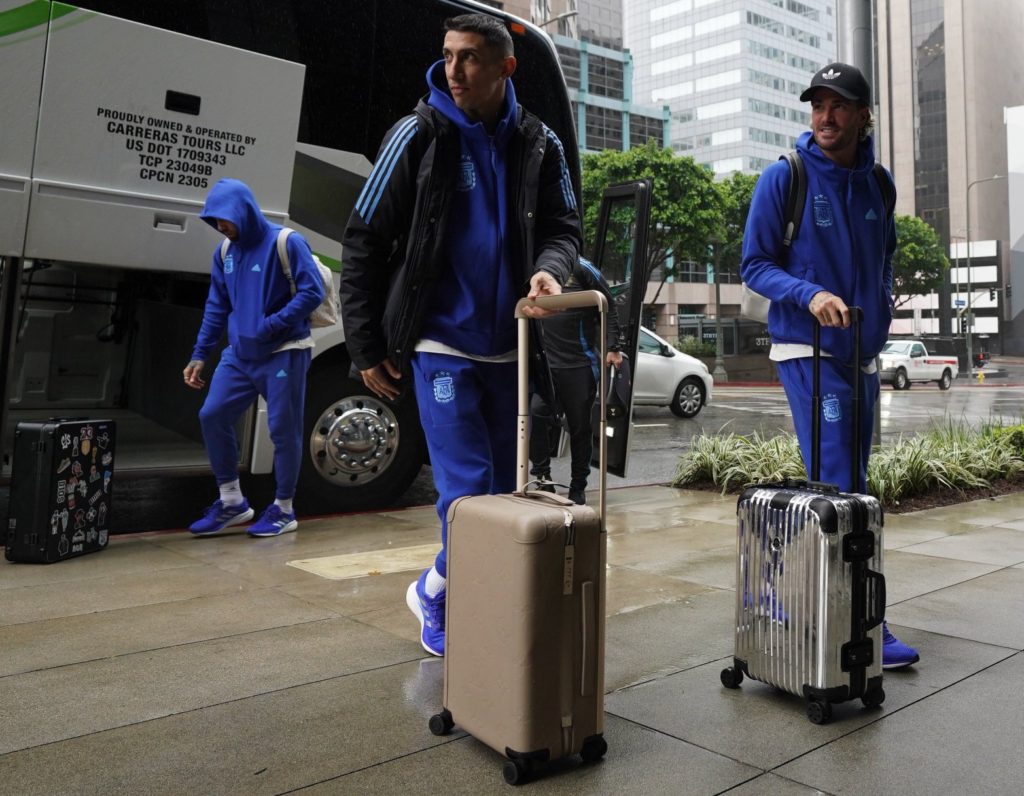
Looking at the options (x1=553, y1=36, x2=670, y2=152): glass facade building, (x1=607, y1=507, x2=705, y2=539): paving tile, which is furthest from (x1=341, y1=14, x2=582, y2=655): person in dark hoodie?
(x1=553, y1=36, x2=670, y2=152): glass facade building

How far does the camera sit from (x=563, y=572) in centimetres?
234

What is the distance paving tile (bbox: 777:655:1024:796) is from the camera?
2332mm

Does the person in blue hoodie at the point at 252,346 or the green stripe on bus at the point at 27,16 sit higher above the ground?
the green stripe on bus at the point at 27,16

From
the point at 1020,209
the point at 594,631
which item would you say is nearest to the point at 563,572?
the point at 594,631

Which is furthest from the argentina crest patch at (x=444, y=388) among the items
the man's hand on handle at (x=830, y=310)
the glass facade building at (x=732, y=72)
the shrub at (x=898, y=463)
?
the glass facade building at (x=732, y=72)

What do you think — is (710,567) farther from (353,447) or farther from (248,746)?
(248,746)

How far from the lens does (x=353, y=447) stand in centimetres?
643

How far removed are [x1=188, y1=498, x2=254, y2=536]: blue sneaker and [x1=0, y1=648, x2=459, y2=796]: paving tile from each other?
2.80 metres

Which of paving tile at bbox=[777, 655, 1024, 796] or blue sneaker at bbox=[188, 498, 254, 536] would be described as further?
blue sneaker at bbox=[188, 498, 254, 536]

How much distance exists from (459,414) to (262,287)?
2.74 metres

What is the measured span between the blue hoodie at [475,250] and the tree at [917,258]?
Result: 205 feet

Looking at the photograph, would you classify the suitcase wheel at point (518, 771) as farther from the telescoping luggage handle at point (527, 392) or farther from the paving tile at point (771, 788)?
the telescoping luggage handle at point (527, 392)

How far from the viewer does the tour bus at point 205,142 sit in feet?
16.6

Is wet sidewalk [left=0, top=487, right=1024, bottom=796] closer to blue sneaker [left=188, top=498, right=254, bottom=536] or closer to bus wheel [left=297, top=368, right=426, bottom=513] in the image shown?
blue sneaker [left=188, top=498, right=254, bottom=536]
